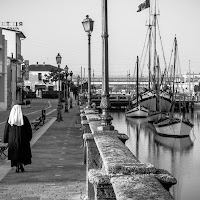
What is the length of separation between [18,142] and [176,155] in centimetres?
2270

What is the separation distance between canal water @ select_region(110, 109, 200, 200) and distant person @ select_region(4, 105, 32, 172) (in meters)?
9.16

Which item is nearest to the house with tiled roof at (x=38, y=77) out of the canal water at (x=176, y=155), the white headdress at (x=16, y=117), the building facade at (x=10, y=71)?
the building facade at (x=10, y=71)

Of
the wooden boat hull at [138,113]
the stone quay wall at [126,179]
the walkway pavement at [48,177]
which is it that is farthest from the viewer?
the wooden boat hull at [138,113]

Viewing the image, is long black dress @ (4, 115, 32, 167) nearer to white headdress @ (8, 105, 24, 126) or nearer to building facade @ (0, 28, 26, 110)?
white headdress @ (8, 105, 24, 126)

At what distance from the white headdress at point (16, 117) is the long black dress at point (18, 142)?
136 millimetres

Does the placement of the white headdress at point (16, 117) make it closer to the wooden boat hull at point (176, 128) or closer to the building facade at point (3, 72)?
the wooden boat hull at point (176, 128)

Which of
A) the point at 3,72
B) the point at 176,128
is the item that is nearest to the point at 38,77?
the point at 3,72

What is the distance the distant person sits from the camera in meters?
12.6

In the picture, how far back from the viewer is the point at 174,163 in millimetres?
29703

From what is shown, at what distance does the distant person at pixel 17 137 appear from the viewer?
12.6m

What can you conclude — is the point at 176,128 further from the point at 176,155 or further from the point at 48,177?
the point at 48,177

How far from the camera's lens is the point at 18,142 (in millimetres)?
12609

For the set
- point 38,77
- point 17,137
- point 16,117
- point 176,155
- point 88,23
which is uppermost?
point 88,23

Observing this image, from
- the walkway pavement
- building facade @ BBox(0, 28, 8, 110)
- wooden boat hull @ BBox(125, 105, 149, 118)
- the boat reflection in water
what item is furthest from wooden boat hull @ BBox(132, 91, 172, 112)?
the walkway pavement
